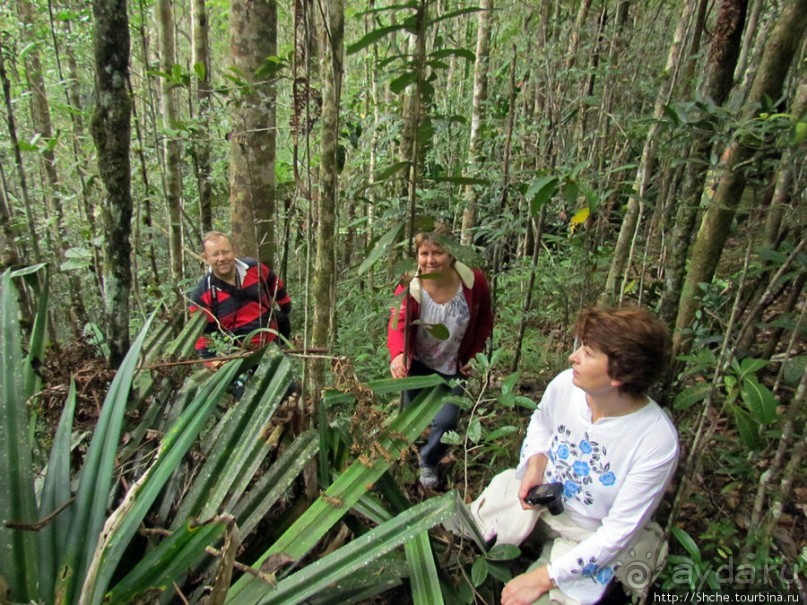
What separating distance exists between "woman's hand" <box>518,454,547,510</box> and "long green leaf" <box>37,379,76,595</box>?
1.56 metres

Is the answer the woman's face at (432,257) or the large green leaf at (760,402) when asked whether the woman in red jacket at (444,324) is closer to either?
the woman's face at (432,257)

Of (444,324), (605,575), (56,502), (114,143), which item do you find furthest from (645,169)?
(56,502)

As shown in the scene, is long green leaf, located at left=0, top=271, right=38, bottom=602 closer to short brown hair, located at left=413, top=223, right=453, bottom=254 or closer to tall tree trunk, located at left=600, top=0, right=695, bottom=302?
short brown hair, located at left=413, top=223, right=453, bottom=254

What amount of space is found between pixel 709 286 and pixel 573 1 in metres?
3.31

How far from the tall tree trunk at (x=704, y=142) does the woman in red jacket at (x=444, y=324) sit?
0.92 metres

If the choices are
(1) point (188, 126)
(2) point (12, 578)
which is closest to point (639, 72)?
(1) point (188, 126)

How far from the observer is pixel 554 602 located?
1.60 meters

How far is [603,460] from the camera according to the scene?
1.68m

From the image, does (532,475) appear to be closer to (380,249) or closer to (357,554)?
(357,554)

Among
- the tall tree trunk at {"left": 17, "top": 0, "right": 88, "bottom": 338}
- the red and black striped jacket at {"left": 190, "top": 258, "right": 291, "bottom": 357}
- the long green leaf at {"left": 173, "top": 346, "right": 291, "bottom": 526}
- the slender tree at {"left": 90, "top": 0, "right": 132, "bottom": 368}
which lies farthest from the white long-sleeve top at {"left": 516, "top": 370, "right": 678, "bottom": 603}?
the tall tree trunk at {"left": 17, "top": 0, "right": 88, "bottom": 338}

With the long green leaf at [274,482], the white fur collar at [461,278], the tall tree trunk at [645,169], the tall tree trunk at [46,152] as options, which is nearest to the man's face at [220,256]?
the white fur collar at [461,278]

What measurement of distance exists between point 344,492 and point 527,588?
746mm

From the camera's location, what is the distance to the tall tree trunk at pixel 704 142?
1832 mm

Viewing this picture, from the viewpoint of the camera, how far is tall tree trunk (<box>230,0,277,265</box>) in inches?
130
